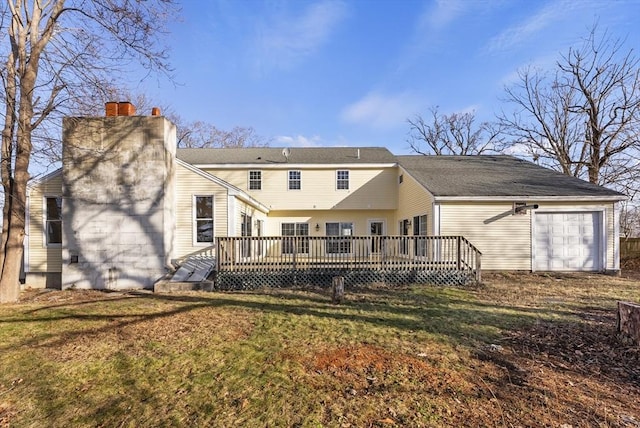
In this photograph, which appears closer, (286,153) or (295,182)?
(295,182)

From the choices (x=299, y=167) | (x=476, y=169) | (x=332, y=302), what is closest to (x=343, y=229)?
(x=299, y=167)

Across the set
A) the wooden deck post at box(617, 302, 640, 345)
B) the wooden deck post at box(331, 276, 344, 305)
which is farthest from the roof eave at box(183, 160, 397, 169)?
the wooden deck post at box(617, 302, 640, 345)

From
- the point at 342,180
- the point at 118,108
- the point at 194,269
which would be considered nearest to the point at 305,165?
the point at 342,180

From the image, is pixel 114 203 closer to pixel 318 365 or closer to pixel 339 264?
pixel 339 264

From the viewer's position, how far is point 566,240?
12.4m

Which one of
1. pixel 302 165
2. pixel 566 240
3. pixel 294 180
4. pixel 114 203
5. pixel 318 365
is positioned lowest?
pixel 318 365

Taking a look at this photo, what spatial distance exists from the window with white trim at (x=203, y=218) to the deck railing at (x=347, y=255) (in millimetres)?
2117

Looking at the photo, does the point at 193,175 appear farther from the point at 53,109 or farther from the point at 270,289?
the point at 270,289

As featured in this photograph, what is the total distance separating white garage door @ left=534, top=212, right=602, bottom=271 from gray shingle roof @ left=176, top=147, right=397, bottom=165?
7917 mm

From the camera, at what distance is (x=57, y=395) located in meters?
3.54

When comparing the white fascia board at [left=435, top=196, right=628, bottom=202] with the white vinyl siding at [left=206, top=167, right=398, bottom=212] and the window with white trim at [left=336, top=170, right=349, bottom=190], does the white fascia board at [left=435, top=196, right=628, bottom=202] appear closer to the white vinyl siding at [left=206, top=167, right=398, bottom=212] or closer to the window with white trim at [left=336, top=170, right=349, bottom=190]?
the white vinyl siding at [left=206, top=167, right=398, bottom=212]

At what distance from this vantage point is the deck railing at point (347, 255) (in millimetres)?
10016

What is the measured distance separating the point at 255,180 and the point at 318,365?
1506 centimetres

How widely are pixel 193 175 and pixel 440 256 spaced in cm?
860
